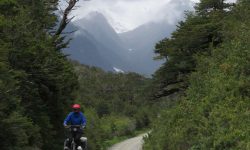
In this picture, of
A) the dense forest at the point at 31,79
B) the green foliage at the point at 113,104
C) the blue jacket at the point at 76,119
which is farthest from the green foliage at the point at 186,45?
the blue jacket at the point at 76,119

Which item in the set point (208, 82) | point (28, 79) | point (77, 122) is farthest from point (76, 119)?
point (28, 79)

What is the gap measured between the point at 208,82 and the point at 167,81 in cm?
1640

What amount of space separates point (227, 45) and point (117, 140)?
174 feet

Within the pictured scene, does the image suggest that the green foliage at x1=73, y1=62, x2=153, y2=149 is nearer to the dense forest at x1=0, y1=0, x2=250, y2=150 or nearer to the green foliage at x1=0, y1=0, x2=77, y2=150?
the dense forest at x1=0, y1=0, x2=250, y2=150

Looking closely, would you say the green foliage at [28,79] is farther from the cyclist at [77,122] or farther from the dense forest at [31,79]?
the cyclist at [77,122]

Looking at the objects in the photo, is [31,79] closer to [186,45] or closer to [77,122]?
[77,122]

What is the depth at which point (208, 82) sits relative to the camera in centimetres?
2102

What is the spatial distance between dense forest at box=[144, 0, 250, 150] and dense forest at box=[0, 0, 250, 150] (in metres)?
0.03

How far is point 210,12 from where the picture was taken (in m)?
35.1

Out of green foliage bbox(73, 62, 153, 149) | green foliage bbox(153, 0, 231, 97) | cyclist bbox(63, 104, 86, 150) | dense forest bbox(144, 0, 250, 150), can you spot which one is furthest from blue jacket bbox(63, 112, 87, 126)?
green foliage bbox(73, 62, 153, 149)

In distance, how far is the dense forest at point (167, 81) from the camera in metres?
16.0

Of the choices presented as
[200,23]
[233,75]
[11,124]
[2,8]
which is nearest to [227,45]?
[233,75]

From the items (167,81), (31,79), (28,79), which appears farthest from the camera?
(167,81)

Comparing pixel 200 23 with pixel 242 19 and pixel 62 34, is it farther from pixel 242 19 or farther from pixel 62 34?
pixel 62 34
